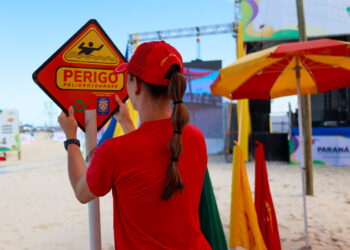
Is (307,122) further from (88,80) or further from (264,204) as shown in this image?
(88,80)

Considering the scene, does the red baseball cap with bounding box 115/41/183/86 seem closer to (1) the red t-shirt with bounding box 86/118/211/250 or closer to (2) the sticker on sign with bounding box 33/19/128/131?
(1) the red t-shirt with bounding box 86/118/211/250

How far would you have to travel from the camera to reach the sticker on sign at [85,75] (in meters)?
1.20

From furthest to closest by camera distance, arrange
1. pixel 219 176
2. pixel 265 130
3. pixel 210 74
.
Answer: pixel 210 74
pixel 265 130
pixel 219 176

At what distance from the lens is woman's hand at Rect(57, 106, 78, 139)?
110 cm

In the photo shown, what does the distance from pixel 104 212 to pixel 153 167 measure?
3.69 meters

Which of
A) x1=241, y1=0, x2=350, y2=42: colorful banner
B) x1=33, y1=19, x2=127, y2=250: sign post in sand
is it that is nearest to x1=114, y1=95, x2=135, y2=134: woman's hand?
x1=33, y1=19, x2=127, y2=250: sign post in sand

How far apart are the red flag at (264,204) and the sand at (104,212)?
2.28ft

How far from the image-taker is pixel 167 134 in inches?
35.0

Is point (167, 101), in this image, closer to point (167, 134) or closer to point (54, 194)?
point (167, 134)

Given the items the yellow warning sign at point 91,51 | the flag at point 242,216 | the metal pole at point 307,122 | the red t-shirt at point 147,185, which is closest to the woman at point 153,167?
the red t-shirt at point 147,185

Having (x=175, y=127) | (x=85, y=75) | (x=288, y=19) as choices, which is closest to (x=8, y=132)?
(x=288, y=19)

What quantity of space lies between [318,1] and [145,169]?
9333 millimetres

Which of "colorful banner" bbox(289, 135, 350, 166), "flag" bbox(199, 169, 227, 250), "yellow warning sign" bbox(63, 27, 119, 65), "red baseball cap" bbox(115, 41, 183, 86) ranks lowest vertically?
"colorful banner" bbox(289, 135, 350, 166)

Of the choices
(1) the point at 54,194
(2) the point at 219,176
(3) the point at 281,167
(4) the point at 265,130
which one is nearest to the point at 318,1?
(4) the point at 265,130
